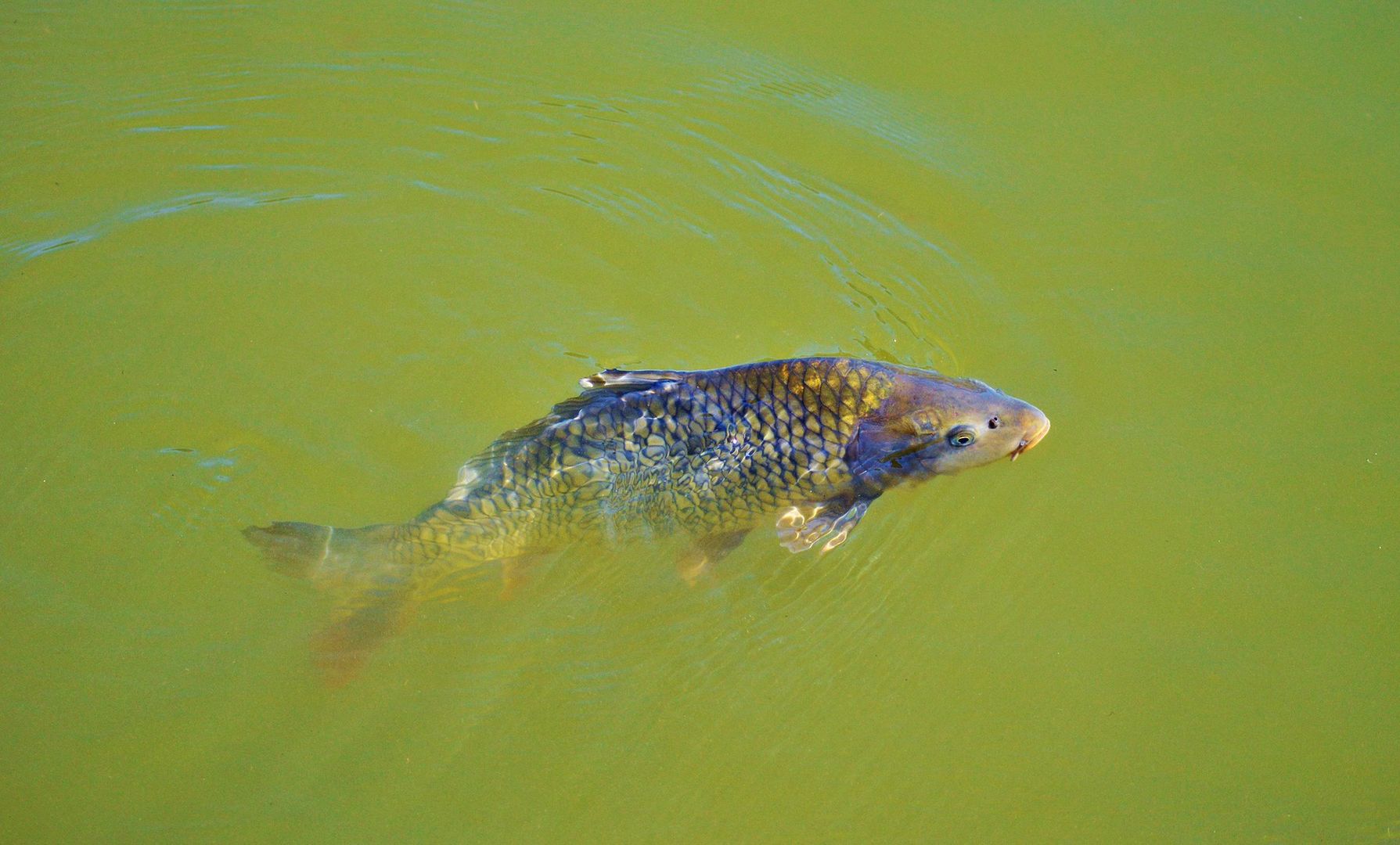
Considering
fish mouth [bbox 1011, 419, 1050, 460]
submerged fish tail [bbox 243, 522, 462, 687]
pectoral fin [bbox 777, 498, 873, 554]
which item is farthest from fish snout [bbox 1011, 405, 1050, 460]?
submerged fish tail [bbox 243, 522, 462, 687]

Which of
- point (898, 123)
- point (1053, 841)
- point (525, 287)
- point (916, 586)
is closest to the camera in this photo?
point (1053, 841)

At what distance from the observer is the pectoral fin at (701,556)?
13.3 ft

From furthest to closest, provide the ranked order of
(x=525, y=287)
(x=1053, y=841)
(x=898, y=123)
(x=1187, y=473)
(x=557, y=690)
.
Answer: (x=898, y=123) < (x=525, y=287) < (x=1187, y=473) < (x=557, y=690) < (x=1053, y=841)

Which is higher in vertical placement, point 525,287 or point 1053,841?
point 525,287

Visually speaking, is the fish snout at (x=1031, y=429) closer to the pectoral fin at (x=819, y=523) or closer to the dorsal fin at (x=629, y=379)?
the pectoral fin at (x=819, y=523)

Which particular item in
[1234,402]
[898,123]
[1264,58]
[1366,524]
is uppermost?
[1264,58]

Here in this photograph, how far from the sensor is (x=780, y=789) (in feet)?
11.6

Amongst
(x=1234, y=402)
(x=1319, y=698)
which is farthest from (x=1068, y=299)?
(x=1319, y=698)

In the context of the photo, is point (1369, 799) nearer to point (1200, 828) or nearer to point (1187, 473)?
point (1200, 828)

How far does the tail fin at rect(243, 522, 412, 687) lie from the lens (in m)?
3.73

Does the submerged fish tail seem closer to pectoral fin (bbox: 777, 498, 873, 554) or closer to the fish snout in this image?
pectoral fin (bbox: 777, 498, 873, 554)

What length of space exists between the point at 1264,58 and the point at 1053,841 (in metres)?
5.18

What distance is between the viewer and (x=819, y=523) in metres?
4.05

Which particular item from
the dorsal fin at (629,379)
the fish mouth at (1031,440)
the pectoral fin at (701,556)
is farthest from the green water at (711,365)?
the dorsal fin at (629,379)
